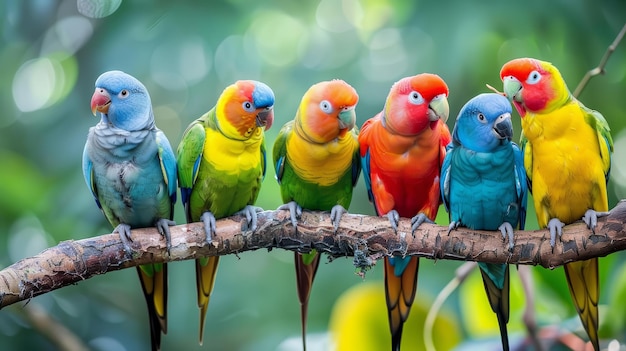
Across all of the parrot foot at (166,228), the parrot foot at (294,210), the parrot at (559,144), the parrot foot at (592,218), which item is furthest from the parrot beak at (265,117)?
the parrot foot at (592,218)

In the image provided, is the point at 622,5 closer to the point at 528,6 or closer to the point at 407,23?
the point at 528,6

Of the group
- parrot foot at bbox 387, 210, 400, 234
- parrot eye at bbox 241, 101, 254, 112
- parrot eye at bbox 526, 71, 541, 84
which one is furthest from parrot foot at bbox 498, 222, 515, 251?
parrot eye at bbox 241, 101, 254, 112

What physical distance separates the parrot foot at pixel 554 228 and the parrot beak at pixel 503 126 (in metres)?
0.43

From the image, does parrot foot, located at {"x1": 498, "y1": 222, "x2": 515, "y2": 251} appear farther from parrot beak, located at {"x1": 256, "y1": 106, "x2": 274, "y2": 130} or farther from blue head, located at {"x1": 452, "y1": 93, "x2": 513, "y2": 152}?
parrot beak, located at {"x1": 256, "y1": 106, "x2": 274, "y2": 130}

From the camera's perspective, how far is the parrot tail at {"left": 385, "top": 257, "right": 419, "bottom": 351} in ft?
10.8

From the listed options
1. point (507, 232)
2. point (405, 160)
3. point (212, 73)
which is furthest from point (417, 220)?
point (212, 73)

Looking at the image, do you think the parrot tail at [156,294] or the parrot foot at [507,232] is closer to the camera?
the parrot foot at [507,232]

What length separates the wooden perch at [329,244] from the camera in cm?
277

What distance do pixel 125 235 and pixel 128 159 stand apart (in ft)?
1.16

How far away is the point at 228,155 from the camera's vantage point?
3178 millimetres

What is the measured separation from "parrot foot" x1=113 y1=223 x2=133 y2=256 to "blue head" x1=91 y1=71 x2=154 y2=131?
451 millimetres

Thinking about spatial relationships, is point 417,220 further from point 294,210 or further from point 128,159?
point 128,159

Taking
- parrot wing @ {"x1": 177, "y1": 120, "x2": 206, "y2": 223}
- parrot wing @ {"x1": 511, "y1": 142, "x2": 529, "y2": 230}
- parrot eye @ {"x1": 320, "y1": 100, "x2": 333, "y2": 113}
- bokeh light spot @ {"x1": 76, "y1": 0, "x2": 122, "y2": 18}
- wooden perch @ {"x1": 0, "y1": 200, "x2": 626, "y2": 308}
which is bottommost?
wooden perch @ {"x1": 0, "y1": 200, "x2": 626, "y2": 308}

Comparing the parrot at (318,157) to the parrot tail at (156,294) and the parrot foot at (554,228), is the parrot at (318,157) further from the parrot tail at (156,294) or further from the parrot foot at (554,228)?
the parrot foot at (554,228)
